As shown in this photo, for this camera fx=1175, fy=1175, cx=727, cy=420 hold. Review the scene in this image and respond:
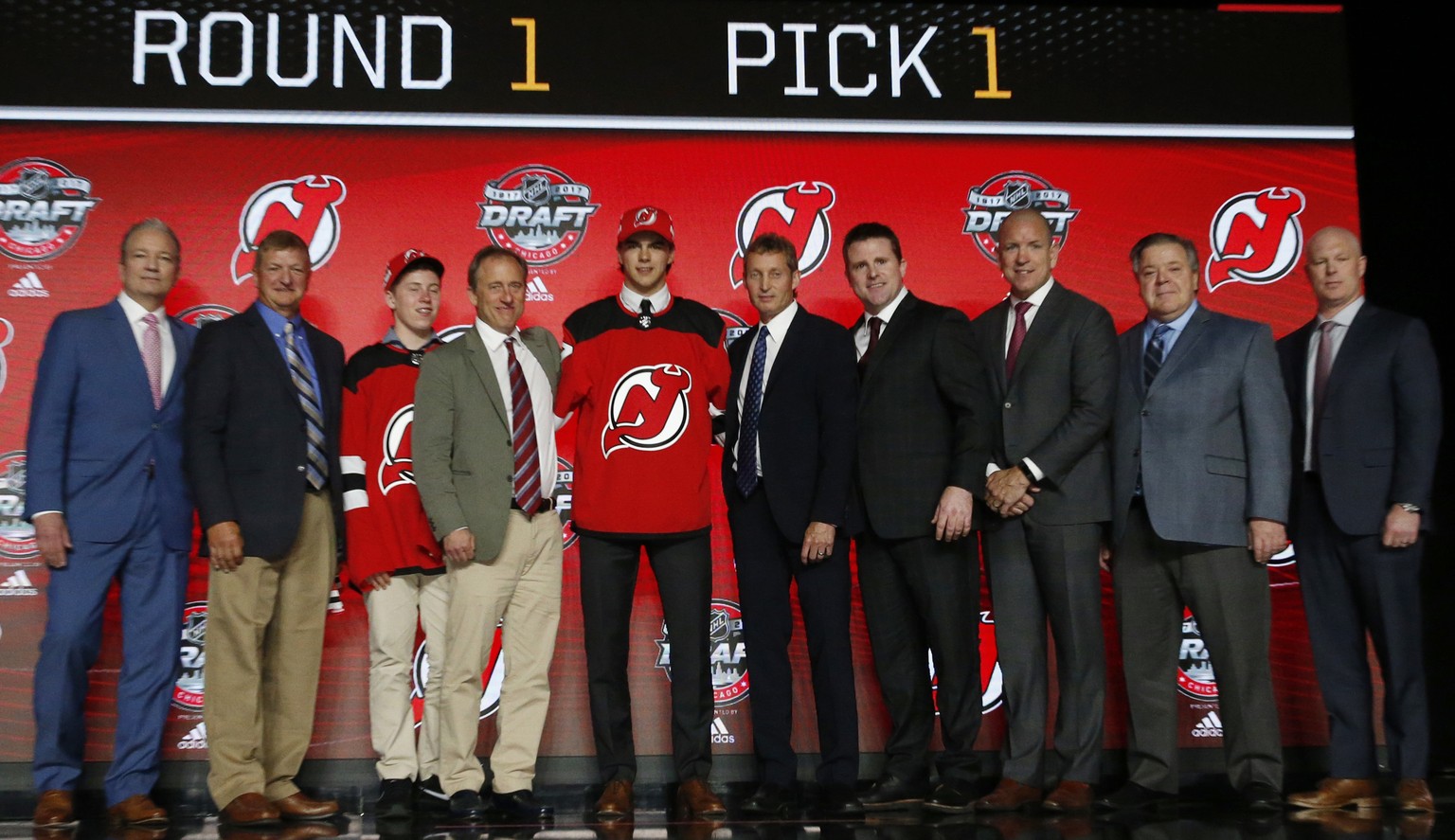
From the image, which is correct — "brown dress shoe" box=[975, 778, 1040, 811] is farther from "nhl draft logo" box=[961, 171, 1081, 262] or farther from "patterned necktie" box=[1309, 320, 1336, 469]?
"nhl draft logo" box=[961, 171, 1081, 262]

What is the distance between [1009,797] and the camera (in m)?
3.45

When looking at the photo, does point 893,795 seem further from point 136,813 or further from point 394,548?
point 136,813

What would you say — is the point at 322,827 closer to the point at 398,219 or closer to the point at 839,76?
the point at 398,219

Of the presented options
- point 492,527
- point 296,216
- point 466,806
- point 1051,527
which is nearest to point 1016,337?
point 1051,527

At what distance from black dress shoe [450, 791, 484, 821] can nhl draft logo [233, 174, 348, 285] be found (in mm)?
1994

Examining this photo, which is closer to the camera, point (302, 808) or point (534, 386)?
point (302, 808)

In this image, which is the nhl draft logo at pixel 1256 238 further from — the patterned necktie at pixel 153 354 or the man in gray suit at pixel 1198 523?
the patterned necktie at pixel 153 354

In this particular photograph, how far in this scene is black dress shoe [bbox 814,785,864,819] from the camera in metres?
3.41

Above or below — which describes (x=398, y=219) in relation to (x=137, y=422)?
above

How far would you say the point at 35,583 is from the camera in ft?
13.4

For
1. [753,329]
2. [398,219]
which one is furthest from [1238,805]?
[398,219]

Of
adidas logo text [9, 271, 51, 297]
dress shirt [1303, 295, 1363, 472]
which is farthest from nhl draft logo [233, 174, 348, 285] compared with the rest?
dress shirt [1303, 295, 1363, 472]

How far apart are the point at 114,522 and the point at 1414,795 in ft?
12.9

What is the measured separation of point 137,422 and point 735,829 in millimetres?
2174
